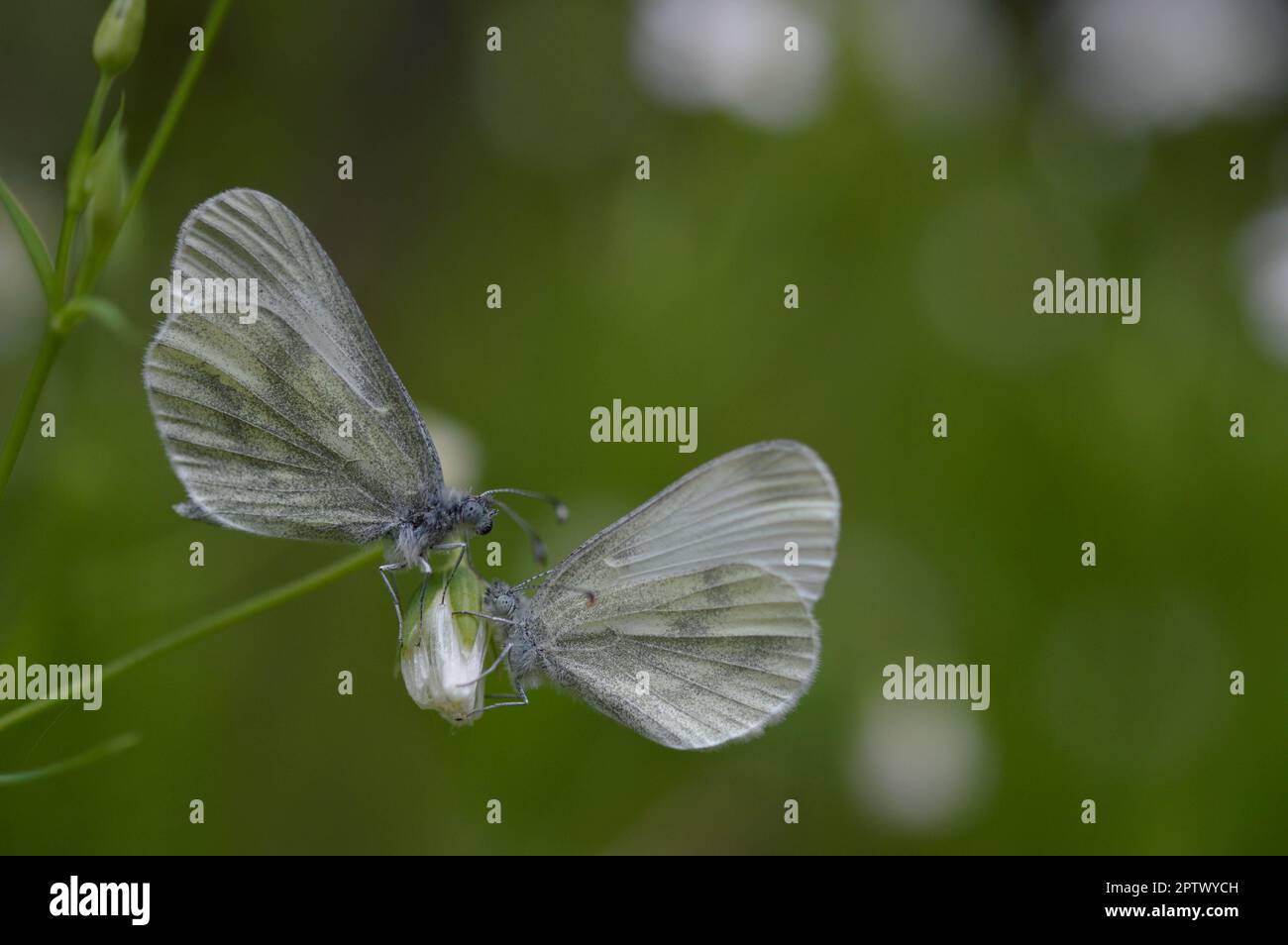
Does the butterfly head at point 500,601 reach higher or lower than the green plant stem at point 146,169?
lower

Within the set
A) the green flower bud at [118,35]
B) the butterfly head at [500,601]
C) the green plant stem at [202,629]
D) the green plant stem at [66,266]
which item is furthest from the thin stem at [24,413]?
the butterfly head at [500,601]

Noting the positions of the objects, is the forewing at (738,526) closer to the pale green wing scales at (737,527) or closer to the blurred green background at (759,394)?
the pale green wing scales at (737,527)

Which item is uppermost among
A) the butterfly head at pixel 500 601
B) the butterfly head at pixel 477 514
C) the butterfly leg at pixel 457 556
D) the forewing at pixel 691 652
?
A: the butterfly head at pixel 477 514

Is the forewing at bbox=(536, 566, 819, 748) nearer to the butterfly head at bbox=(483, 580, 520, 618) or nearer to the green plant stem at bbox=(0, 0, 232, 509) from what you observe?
the butterfly head at bbox=(483, 580, 520, 618)

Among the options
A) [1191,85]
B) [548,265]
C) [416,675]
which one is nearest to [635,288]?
[548,265]

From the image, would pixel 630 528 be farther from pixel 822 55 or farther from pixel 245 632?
pixel 822 55

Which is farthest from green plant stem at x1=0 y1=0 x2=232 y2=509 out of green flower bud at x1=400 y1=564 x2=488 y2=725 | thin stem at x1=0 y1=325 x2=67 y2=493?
green flower bud at x1=400 y1=564 x2=488 y2=725

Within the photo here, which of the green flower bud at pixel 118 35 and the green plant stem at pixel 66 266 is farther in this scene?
the green flower bud at pixel 118 35

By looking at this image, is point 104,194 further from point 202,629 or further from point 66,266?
point 202,629
